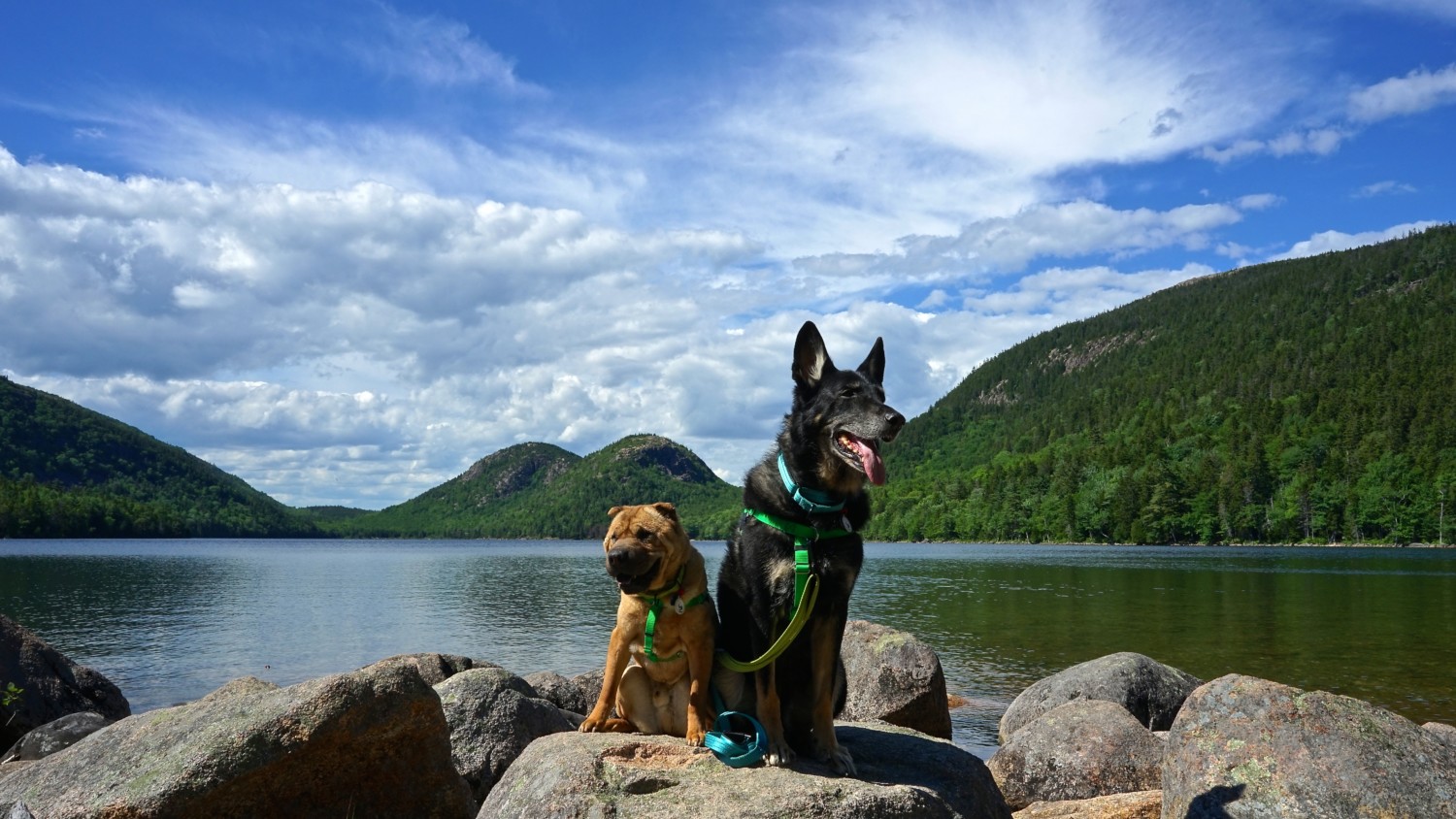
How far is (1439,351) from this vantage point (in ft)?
577

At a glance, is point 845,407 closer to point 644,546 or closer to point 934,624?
point 644,546

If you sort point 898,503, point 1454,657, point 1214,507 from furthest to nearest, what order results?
1. point 898,503
2. point 1214,507
3. point 1454,657

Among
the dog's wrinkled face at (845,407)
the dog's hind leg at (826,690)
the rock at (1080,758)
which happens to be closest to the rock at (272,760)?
the dog's hind leg at (826,690)

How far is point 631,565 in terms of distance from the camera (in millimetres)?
5441

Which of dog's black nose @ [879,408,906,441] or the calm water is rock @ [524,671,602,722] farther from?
dog's black nose @ [879,408,906,441]

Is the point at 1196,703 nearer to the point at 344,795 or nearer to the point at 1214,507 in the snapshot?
the point at 344,795

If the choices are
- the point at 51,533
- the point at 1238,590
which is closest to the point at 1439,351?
the point at 1238,590

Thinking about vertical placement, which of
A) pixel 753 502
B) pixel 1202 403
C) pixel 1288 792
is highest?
pixel 1202 403

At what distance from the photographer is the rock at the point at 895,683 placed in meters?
14.2

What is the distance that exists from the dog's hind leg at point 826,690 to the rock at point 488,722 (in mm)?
4478

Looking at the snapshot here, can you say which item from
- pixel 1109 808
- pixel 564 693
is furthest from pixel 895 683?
pixel 1109 808

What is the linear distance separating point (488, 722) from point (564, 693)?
19.1 feet

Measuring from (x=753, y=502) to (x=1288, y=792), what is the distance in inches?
177

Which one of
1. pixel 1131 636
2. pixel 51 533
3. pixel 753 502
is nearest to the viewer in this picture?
pixel 753 502
